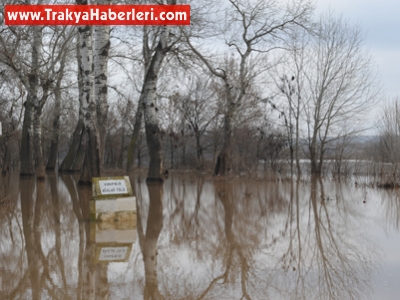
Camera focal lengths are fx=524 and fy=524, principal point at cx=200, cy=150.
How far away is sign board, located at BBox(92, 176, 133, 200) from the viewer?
401 inches

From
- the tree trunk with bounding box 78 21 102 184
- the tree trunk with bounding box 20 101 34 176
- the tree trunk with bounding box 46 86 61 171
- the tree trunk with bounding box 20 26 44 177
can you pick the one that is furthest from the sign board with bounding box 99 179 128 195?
the tree trunk with bounding box 46 86 61 171

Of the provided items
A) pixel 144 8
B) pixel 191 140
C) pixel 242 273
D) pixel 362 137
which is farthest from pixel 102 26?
pixel 191 140

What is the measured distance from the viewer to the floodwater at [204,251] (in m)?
6.00

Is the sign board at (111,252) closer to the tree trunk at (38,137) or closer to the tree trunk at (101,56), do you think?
the tree trunk at (101,56)

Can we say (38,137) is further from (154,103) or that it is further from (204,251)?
(204,251)

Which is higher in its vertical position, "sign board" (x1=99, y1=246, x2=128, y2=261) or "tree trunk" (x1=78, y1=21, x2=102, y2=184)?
"tree trunk" (x1=78, y1=21, x2=102, y2=184)

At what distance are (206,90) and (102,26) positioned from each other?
18402 mm

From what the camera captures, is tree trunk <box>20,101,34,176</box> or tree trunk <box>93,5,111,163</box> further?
tree trunk <box>20,101,34,176</box>

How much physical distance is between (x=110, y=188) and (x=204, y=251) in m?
2.91

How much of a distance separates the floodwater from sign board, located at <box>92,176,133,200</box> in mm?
572

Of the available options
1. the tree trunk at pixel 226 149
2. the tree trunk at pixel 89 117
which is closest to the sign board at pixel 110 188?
the tree trunk at pixel 89 117

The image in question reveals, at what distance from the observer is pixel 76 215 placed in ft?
38.9

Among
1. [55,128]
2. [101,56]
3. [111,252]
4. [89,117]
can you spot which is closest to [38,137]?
[89,117]

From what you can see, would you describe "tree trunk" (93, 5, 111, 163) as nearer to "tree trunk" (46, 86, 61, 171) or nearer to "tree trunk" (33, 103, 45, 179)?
"tree trunk" (33, 103, 45, 179)
